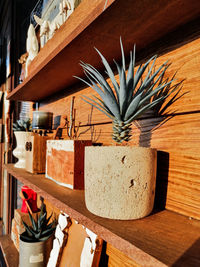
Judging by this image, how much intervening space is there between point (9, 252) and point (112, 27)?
1.49 metres

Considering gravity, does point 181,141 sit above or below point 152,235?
above

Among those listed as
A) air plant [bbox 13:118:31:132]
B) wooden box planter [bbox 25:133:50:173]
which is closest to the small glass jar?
wooden box planter [bbox 25:133:50:173]

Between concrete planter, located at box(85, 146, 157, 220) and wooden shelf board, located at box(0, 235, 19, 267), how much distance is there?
109cm

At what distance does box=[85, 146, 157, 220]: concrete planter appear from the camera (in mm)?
446

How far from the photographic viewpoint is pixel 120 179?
445 mm

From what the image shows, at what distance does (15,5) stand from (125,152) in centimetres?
248

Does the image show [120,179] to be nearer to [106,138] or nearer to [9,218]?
[106,138]

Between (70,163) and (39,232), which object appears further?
(39,232)

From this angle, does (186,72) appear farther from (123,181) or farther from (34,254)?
(34,254)

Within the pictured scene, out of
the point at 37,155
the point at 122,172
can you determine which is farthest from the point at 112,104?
the point at 37,155

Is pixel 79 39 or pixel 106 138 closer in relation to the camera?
pixel 79 39

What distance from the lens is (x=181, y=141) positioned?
1.79 ft

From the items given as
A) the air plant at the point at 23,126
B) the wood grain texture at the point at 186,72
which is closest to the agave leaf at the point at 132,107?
the wood grain texture at the point at 186,72

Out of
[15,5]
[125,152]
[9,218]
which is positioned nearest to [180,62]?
[125,152]
